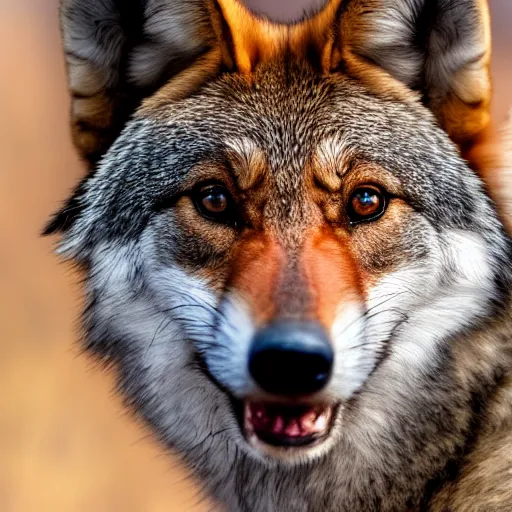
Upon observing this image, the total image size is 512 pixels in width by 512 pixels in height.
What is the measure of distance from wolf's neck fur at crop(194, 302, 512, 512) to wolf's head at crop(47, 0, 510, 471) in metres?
0.02

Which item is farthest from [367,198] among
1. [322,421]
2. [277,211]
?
[322,421]

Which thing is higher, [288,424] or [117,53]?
[117,53]

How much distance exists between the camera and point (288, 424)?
Answer: 101 inches

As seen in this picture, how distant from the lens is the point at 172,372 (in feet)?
10.00

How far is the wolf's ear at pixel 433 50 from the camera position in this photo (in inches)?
A: 115

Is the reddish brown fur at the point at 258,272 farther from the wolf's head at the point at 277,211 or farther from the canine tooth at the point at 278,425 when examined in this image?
the canine tooth at the point at 278,425

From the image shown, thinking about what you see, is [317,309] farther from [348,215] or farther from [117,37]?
[117,37]

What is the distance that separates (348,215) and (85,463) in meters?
4.88

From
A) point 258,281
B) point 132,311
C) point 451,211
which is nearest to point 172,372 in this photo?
point 132,311

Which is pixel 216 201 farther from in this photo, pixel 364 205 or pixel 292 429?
pixel 292 429

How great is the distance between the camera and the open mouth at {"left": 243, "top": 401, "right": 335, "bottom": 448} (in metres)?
2.56

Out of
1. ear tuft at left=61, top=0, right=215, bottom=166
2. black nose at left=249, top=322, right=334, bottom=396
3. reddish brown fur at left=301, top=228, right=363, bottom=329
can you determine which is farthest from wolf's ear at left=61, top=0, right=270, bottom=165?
black nose at left=249, top=322, right=334, bottom=396

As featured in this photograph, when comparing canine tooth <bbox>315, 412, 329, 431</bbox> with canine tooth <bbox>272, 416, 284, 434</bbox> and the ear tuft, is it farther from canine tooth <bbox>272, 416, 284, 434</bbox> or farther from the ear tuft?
the ear tuft

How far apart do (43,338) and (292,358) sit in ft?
16.9
